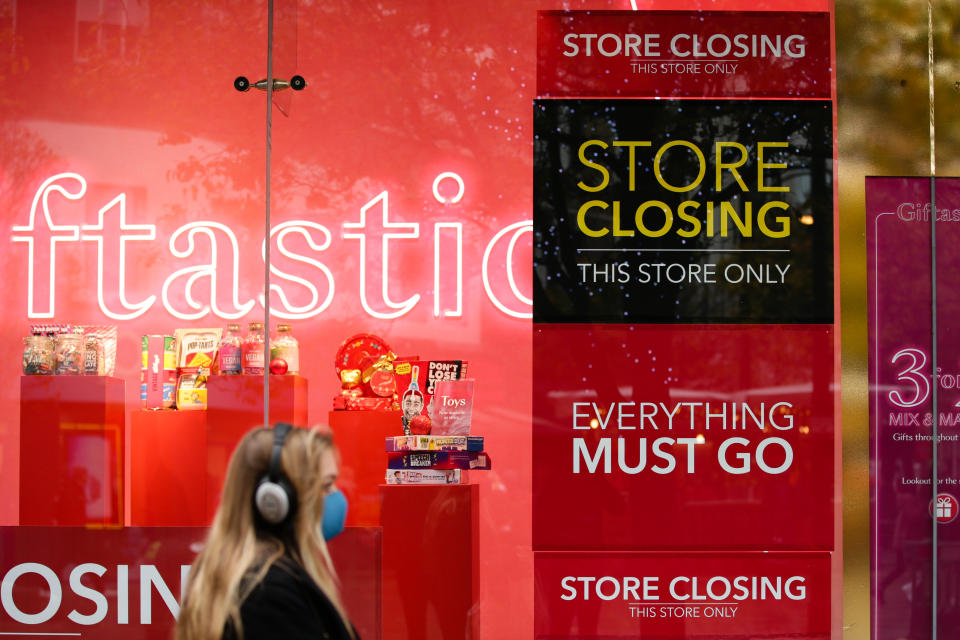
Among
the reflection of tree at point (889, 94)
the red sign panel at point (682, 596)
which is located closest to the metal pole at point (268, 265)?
the red sign panel at point (682, 596)

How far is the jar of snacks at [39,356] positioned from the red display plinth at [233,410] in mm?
708

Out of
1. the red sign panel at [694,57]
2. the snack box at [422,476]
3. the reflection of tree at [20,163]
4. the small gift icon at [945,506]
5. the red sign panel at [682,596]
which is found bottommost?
the red sign panel at [682,596]

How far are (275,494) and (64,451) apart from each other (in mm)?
3035

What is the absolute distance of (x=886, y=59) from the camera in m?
5.31

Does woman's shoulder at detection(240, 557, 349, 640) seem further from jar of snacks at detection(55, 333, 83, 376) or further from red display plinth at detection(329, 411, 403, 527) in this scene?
jar of snacks at detection(55, 333, 83, 376)

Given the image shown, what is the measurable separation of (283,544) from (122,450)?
10.0ft

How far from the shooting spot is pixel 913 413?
5.21 metres

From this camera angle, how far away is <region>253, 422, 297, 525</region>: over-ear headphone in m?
2.40

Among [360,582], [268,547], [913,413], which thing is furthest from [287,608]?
[913,413]

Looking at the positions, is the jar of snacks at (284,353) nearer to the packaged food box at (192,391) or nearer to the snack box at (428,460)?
the packaged food box at (192,391)

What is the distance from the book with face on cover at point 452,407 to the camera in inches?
201

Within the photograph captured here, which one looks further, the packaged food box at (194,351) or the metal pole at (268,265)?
the packaged food box at (194,351)

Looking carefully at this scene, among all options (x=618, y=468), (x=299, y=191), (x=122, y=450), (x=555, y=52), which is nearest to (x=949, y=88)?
(x=555, y=52)

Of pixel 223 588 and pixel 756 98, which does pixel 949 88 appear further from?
pixel 223 588
